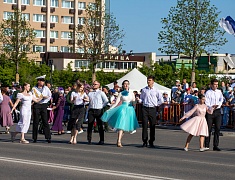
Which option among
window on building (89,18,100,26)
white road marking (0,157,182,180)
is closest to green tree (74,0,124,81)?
window on building (89,18,100,26)

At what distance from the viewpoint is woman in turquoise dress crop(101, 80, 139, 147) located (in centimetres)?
2047

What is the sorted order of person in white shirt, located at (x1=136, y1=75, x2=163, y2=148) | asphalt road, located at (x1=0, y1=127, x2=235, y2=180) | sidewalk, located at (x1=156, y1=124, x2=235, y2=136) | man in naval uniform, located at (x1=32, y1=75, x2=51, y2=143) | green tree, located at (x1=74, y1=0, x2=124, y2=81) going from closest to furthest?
asphalt road, located at (x1=0, y1=127, x2=235, y2=180) → person in white shirt, located at (x1=136, y1=75, x2=163, y2=148) → man in naval uniform, located at (x1=32, y1=75, x2=51, y2=143) → sidewalk, located at (x1=156, y1=124, x2=235, y2=136) → green tree, located at (x1=74, y1=0, x2=124, y2=81)

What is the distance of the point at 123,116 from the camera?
20.5 metres

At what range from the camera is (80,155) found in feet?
56.4

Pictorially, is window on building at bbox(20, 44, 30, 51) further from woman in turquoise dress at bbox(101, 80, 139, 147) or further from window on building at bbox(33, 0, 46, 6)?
woman in turquoise dress at bbox(101, 80, 139, 147)

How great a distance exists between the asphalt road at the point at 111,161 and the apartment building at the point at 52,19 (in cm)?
8642

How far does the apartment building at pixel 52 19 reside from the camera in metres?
108

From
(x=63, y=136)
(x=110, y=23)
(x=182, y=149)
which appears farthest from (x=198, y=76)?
(x=182, y=149)

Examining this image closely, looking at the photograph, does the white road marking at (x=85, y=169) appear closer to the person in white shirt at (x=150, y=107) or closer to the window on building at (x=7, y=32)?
the person in white shirt at (x=150, y=107)

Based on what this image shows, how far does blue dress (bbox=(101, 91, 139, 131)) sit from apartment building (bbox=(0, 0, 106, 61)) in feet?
282

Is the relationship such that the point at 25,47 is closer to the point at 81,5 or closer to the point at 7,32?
the point at 7,32

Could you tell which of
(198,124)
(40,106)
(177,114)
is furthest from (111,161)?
(177,114)

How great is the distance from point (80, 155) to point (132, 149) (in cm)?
273

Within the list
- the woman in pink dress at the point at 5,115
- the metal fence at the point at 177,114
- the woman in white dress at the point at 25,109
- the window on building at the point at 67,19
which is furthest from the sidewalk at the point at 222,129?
the window on building at the point at 67,19
